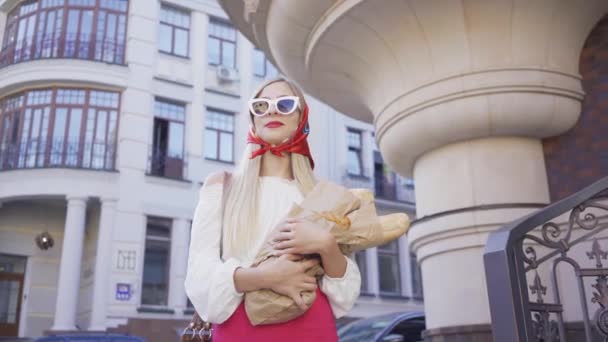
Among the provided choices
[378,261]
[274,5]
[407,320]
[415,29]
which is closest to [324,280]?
[415,29]

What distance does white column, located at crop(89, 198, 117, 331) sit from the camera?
1475 centimetres

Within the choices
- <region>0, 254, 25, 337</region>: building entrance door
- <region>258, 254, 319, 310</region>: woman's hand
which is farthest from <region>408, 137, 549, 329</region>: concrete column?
<region>0, 254, 25, 337</region>: building entrance door

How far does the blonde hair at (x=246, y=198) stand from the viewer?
6.60 feet

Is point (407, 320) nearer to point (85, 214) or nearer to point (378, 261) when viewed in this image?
point (85, 214)

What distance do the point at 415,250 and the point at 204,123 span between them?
13.9 m

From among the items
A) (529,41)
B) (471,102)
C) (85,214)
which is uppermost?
(85,214)

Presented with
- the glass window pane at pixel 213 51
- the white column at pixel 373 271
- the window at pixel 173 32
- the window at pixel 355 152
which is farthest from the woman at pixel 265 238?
the window at pixel 355 152

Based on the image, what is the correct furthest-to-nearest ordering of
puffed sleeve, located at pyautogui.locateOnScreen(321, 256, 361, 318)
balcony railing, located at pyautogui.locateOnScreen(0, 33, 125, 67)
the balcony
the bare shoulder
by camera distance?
the balcony → balcony railing, located at pyautogui.locateOnScreen(0, 33, 125, 67) → the bare shoulder → puffed sleeve, located at pyautogui.locateOnScreen(321, 256, 361, 318)

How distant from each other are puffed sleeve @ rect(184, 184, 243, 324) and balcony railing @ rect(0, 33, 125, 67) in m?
15.9

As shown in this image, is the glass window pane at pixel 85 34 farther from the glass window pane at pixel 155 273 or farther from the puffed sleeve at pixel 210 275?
the puffed sleeve at pixel 210 275

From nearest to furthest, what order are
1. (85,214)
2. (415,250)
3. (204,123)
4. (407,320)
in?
(415,250), (407,320), (85,214), (204,123)

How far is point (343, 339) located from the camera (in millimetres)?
6973

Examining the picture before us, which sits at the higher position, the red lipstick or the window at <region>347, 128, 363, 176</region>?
the window at <region>347, 128, 363, 176</region>

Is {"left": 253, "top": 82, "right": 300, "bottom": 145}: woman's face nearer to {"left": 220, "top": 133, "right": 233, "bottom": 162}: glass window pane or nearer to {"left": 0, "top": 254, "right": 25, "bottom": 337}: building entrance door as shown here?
{"left": 0, "top": 254, "right": 25, "bottom": 337}: building entrance door
